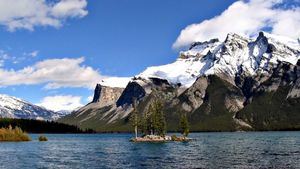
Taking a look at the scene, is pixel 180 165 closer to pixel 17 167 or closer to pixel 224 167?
pixel 224 167

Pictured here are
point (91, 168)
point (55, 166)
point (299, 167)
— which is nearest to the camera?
point (299, 167)

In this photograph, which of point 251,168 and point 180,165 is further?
point 180,165

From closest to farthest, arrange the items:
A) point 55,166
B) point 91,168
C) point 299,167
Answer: point 299,167, point 91,168, point 55,166

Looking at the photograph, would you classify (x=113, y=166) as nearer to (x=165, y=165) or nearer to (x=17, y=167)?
(x=165, y=165)

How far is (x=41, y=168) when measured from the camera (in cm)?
9725

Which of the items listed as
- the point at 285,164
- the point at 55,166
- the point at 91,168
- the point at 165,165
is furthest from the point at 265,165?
the point at 55,166

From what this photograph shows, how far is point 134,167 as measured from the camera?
311 ft

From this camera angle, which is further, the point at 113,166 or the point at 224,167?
the point at 113,166

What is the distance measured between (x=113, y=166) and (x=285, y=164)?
117 feet

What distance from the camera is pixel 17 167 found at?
98.6 m

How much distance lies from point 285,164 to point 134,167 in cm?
3092

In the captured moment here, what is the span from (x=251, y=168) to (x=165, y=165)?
18798mm

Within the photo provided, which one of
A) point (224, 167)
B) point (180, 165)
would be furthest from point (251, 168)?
point (180, 165)

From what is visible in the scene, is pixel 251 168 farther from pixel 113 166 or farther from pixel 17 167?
pixel 17 167
